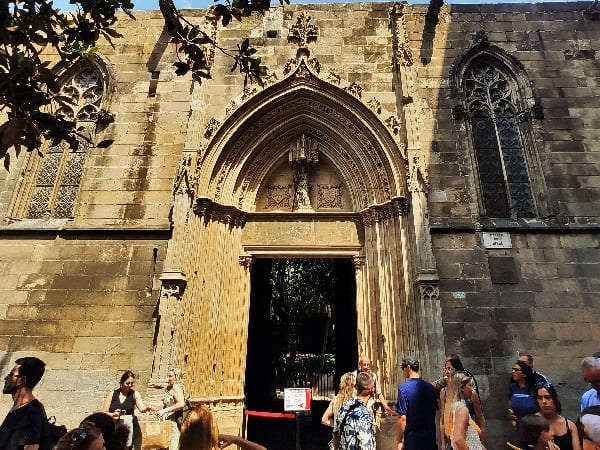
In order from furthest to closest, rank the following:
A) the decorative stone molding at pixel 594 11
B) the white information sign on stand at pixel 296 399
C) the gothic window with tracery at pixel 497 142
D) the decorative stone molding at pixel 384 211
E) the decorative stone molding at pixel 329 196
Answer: the decorative stone molding at pixel 594 11, the decorative stone molding at pixel 329 196, the gothic window with tracery at pixel 497 142, the decorative stone molding at pixel 384 211, the white information sign on stand at pixel 296 399

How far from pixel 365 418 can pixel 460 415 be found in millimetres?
856

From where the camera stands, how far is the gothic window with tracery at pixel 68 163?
8.98 meters

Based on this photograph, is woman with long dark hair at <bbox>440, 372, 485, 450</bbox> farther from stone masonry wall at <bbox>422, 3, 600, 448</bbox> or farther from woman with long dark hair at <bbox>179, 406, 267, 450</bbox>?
stone masonry wall at <bbox>422, 3, 600, 448</bbox>

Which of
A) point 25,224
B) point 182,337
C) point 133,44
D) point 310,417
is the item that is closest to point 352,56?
point 133,44

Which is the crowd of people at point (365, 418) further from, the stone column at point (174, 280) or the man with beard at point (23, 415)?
the stone column at point (174, 280)

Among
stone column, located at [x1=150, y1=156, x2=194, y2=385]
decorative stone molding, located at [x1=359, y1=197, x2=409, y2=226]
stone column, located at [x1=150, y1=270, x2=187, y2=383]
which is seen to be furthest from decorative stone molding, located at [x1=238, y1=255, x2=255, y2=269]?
decorative stone molding, located at [x1=359, y1=197, x2=409, y2=226]

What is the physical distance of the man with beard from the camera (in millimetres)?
3094

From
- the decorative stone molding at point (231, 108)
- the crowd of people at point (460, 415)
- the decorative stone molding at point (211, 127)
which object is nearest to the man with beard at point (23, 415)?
the crowd of people at point (460, 415)

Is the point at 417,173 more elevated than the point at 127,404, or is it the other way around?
the point at 417,173

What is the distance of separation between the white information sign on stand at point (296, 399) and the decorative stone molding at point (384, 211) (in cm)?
387

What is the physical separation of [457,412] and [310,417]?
1107 cm

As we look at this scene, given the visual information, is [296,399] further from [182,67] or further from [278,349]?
[278,349]

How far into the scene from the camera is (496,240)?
26.6ft

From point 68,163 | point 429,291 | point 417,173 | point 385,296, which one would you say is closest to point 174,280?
point 385,296
